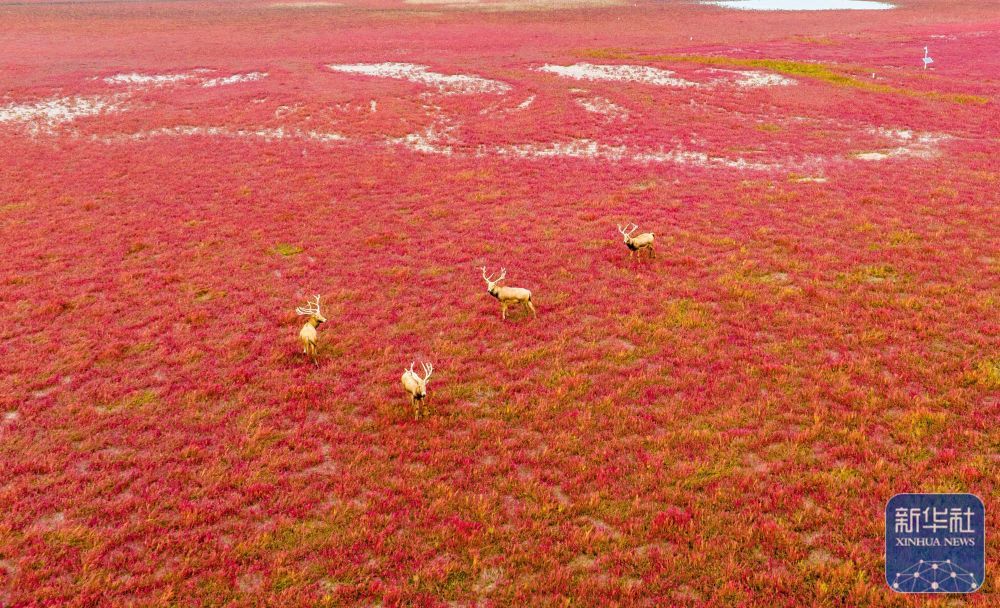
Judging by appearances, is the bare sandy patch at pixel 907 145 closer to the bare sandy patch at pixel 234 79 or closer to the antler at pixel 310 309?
the antler at pixel 310 309

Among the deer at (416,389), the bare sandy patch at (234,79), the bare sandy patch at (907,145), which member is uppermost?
the bare sandy patch at (234,79)

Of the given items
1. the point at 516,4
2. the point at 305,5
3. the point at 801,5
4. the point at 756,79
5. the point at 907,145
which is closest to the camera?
the point at 907,145

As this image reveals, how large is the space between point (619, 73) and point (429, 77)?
16.6 meters

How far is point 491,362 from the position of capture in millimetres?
13258

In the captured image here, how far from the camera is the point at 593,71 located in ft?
172

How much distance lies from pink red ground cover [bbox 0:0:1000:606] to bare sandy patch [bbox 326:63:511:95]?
42.3ft

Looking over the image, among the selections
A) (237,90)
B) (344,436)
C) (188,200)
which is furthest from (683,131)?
(237,90)

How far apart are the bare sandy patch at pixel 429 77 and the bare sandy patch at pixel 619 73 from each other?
7.38 m

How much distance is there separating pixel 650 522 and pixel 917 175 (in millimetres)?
24914

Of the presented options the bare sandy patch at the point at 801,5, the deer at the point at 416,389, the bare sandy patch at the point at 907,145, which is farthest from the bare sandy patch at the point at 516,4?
the deer at the point at 416,389

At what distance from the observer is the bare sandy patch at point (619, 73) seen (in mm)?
48031

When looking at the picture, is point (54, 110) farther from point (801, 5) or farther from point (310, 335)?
point (801, 5)

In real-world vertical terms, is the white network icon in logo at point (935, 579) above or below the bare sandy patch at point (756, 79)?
below

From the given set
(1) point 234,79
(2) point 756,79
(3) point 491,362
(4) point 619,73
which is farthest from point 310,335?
(2) point 756,79
